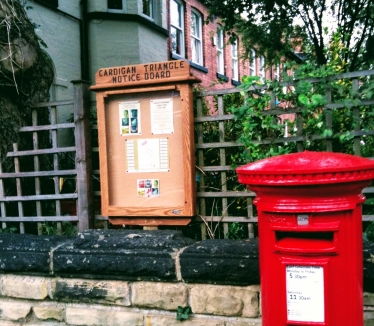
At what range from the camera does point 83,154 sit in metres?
3.88

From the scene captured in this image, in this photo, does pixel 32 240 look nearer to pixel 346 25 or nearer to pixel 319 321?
pixel 319 321

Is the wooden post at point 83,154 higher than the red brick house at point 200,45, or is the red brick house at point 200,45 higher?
the red brick house at point 200,45

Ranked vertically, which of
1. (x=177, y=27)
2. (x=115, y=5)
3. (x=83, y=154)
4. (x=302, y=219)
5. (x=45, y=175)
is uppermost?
(x=177, y=27)

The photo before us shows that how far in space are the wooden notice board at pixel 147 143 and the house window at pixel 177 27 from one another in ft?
32.2

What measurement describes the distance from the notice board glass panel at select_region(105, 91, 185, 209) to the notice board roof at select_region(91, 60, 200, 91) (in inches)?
4.7

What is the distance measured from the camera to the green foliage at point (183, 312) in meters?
3.15

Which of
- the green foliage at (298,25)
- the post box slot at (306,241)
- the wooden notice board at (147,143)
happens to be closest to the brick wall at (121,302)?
the wooden notice board at (147,143)

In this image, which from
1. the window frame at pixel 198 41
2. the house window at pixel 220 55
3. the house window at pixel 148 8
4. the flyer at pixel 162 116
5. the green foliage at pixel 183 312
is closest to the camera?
the green foliage at pixel 183 312

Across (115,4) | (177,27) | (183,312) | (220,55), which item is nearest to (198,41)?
(177,27)

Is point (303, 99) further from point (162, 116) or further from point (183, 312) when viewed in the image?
point (183, 312)

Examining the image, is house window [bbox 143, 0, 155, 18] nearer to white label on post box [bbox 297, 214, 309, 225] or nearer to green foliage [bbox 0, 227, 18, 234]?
green foliage [bbox 0, 227, 18, 234]

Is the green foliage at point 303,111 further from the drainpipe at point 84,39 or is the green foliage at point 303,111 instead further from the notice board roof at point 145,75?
the drainpipe at point 84,39

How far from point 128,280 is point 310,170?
1903 mm

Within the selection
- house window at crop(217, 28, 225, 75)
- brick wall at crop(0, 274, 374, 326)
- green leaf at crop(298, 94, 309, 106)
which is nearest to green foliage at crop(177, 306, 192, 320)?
brick wall at crop(0, 274, 374, 326)
